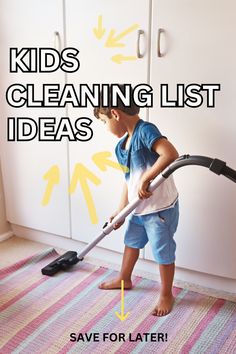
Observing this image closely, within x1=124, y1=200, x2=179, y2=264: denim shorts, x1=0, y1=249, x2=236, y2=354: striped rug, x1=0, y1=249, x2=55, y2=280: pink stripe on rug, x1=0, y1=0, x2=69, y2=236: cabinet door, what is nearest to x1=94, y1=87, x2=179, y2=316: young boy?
x1=124, y1=200, x2=179, y2=264: denim shorts

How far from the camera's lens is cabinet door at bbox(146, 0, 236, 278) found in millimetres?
1623

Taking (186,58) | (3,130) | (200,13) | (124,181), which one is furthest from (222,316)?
(3,130)

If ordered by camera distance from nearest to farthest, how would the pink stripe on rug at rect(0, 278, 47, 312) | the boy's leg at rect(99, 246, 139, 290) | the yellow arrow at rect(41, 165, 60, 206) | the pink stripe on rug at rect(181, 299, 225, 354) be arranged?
the pink stripe on rug at rect(181, 299, 225, 354) < the pink stripe on rug at rect(0, 278, 47, 312) < the boy's leg at rect(99, 246, 139, 290) < the yellow arrow at rect(41, 165, 60, 206)

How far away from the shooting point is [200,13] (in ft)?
5.32

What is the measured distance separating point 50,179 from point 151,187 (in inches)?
31.3

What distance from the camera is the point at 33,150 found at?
2.23 meters

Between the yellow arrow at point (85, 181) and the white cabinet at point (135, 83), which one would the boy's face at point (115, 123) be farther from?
the yellow arrow at point (85, 181)

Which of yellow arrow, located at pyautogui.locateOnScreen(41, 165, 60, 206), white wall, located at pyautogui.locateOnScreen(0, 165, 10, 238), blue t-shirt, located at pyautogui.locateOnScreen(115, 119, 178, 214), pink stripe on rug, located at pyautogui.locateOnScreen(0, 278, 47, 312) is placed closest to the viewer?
blue t-shirt, located at pyautogui.locateOnScreen(115, 119, 178, 214)

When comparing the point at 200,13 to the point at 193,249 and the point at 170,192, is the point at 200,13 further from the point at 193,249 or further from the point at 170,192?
the point at 193,249

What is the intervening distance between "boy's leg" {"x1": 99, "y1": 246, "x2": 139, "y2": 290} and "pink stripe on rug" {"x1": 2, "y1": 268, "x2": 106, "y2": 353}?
3.9 inches

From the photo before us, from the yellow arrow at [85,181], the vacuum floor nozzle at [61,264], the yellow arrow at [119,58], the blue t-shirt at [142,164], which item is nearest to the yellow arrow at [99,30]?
the yellow arrow at [119,58]

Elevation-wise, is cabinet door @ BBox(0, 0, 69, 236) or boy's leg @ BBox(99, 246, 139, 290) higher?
cabinet door @ BBox(0, 0, 69, 236)

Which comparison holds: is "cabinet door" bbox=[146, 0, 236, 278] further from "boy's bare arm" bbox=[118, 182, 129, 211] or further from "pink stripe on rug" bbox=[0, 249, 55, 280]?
"pink stripe on rug" bbox=[0, 249, 55, 280]

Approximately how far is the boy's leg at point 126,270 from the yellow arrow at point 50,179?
0.57 metres
